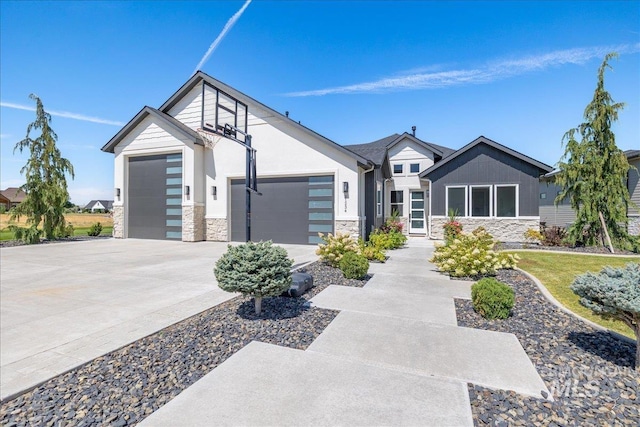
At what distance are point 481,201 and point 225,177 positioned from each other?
12217 mm

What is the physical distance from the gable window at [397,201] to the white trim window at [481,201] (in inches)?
175

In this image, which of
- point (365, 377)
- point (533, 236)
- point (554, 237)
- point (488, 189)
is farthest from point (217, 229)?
point (554, 237)

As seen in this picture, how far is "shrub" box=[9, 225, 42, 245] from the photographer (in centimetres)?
1284

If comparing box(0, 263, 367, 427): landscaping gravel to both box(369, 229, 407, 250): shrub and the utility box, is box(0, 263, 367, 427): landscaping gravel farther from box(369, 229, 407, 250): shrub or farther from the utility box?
box(369, 229, 407, 250): shrub

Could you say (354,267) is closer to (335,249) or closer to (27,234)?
(335,249)

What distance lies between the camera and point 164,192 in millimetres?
14320

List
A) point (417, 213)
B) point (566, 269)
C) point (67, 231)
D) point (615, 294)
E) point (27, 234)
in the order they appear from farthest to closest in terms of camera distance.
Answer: point (417, 213) → point (67, 231) → point (27, 234) → point (566, 269) → point (615, 294)

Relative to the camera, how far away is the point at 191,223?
44.4 ft

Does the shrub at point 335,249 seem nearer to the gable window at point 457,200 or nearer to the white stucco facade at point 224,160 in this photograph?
the white stucco facade at point 224,160

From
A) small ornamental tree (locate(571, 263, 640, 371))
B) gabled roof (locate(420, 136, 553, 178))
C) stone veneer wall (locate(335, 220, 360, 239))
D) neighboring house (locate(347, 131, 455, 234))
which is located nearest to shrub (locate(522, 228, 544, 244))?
gabled roof (locate(420, 136, 553, 178))

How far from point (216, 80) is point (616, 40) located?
15062mm

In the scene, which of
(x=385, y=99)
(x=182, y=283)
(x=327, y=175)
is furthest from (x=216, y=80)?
(x=182, y=283)

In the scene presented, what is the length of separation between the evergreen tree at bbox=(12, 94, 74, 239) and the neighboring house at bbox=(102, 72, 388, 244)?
7.25ft

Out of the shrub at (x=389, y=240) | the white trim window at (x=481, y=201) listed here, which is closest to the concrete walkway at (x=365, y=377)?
the shrub at (x=389, y=240)
